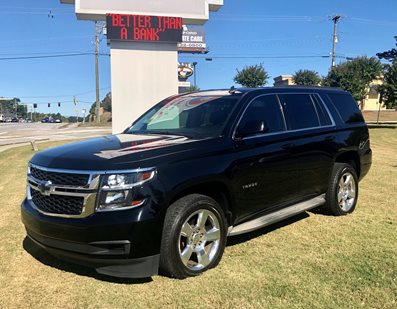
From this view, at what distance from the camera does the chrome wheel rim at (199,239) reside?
12.7ft

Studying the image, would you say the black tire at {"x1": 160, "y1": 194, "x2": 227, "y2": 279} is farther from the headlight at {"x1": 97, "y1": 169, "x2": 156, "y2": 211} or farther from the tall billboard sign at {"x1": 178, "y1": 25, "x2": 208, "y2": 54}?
the tall billboard sign at {"x1": 178, "y1": 25, "x2": 208, "y2": 54}

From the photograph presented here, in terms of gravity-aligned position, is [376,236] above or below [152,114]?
below

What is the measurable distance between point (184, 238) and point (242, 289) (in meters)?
0.70

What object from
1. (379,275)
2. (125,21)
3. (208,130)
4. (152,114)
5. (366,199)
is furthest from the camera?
(125,21)

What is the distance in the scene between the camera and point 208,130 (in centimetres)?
454

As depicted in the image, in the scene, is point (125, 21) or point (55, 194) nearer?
point (55, 194)

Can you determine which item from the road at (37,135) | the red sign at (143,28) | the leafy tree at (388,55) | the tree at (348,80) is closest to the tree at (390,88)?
the tree at (348,80)

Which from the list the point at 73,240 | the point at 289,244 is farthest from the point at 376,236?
the point at 73,240

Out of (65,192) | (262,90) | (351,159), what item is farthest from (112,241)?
(351,159)

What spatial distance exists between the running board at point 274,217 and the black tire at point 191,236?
316mm

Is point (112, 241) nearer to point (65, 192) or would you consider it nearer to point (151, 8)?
point (65, 192)

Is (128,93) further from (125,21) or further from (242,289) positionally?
(242,289)

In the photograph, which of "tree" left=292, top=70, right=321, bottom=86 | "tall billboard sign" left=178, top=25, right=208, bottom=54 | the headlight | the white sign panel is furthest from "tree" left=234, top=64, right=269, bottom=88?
the headlight

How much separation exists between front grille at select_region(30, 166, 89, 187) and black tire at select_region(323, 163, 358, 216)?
368 cm
